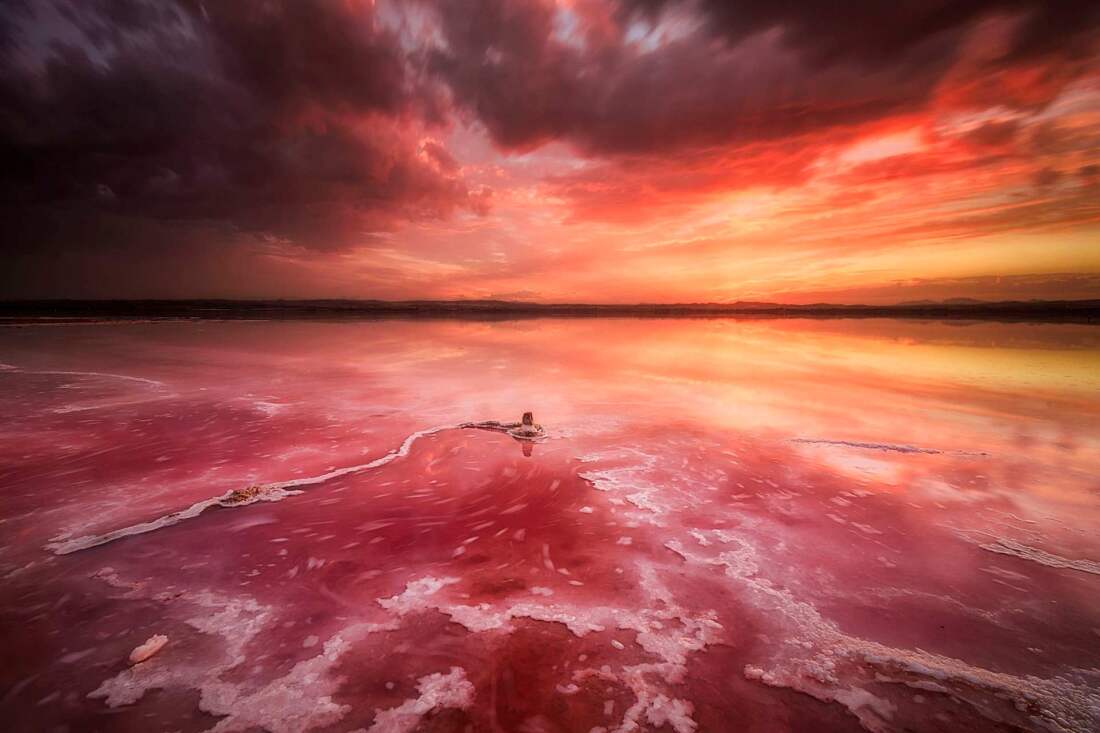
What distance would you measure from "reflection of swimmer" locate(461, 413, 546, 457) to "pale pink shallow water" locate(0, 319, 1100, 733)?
265 mm

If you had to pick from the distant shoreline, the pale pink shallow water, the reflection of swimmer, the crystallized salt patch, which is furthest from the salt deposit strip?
the distant shoreline

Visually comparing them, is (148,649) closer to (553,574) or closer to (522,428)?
(553,574)

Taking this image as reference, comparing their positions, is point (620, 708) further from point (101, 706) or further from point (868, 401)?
A: point (868, 401)

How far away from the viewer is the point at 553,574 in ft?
12.5

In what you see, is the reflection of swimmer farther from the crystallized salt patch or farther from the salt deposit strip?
the crystallized salt patch

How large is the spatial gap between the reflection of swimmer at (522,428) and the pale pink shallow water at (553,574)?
265 mm

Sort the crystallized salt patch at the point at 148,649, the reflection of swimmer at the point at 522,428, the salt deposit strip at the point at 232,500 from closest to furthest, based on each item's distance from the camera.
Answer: the crystallized salt patch at the point at 148,649
the salt deposit strip at the point at 232,500
the reflection of swimmer at the point at 522,428

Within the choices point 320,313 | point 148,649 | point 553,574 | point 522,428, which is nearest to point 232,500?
point 148,649

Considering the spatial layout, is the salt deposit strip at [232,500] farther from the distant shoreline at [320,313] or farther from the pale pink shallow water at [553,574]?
the distant shoreline at [320,313]

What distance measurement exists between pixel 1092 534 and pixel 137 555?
31.0 ft

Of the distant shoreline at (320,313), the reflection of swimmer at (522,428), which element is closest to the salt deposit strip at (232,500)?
the reflection of swimmer at (522,428)

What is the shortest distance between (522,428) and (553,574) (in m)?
4.01

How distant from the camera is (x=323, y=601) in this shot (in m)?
3.38

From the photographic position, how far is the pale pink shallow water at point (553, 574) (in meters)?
2.57
